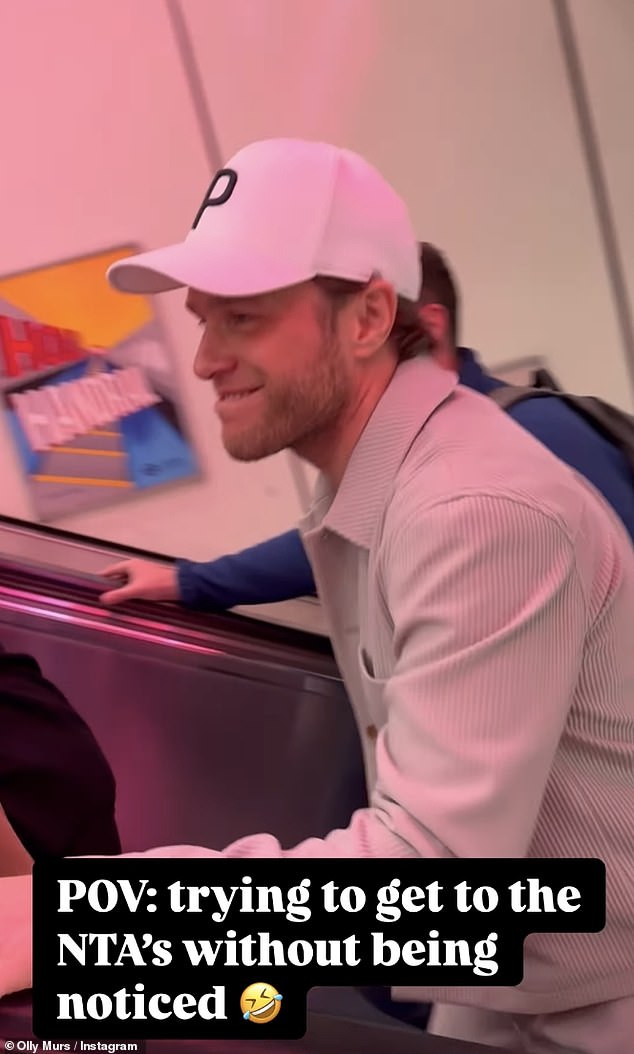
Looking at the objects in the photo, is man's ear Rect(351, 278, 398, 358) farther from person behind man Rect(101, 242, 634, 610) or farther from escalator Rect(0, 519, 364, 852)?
escalator Rect(0, 519, 364, 852)

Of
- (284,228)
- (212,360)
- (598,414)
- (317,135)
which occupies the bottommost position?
(598,414)

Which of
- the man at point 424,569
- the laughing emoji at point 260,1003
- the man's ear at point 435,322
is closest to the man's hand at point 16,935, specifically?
the man at point 424,569

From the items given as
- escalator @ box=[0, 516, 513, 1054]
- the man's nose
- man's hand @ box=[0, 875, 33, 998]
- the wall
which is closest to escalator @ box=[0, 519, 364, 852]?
escalator @ box=[0, 516, 513, 1054]

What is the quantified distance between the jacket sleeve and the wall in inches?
10.8

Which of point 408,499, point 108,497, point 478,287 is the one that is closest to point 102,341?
point 108,497

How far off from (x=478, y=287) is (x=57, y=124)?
1.04m

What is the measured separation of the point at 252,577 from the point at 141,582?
19 cm

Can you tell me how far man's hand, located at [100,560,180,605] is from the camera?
1.52 m

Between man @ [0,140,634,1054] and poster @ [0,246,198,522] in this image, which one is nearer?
man @ [0,140,634,1054]

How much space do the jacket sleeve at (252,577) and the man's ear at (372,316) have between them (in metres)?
0.60

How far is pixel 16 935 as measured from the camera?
697 mm
